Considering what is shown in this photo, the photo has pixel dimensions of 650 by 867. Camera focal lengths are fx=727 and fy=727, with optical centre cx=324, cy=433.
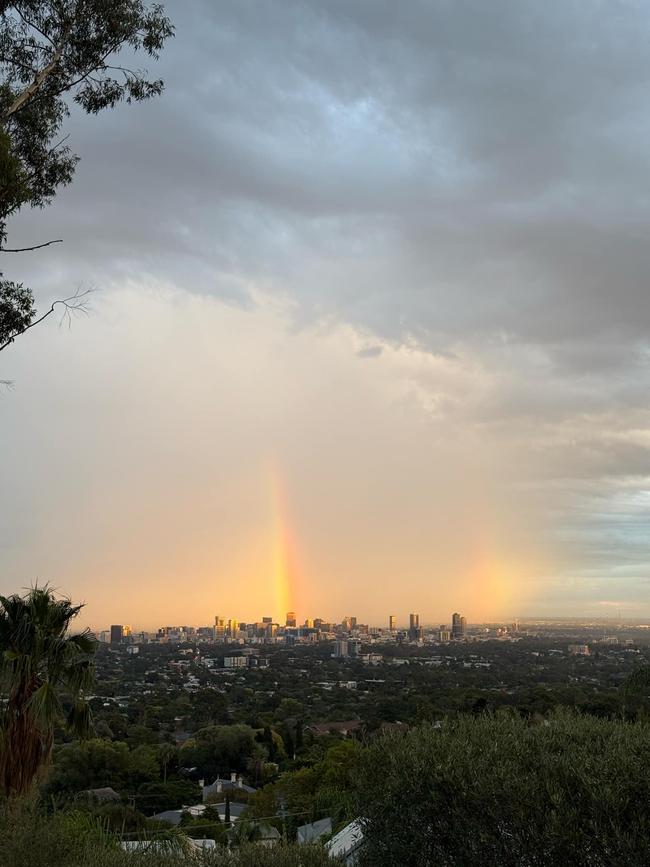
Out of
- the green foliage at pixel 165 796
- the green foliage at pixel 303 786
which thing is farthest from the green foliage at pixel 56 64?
the green foliage at pixel 165 796

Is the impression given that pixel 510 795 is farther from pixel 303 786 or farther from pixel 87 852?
pixel 303 786

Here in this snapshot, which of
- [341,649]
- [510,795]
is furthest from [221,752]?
[341,649]

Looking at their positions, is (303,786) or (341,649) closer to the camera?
(303,786)

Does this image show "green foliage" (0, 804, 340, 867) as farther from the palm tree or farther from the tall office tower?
the tall office tower

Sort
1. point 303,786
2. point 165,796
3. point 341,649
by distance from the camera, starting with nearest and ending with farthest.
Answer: point 303,786, point 165,796, point 341,649

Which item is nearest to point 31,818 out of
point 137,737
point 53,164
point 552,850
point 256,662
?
point 552,850

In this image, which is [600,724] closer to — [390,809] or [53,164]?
[390,809]
